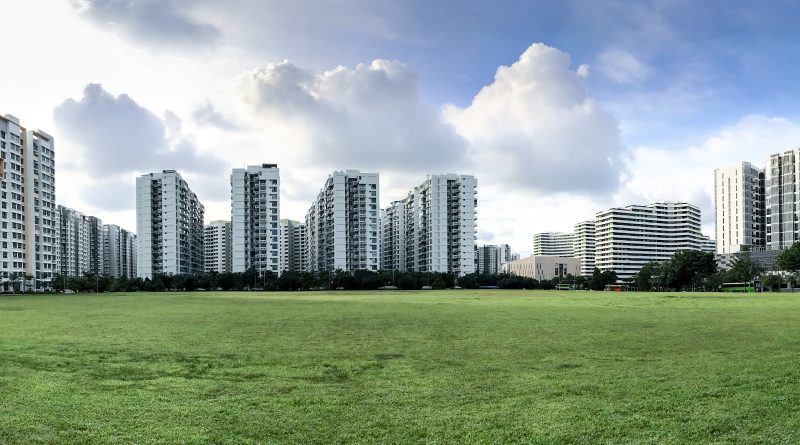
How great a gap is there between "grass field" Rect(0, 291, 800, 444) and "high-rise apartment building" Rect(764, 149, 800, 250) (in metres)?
139

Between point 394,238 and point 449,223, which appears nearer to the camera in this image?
point 449,223

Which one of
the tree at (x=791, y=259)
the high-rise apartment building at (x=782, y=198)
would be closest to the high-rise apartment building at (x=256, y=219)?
the tree at (x=791, y=259)

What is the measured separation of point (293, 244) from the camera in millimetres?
190750

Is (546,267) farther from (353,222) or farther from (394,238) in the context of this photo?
(353,222)

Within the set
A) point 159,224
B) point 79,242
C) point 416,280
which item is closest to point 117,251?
point 79,242

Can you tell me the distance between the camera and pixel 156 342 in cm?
1575

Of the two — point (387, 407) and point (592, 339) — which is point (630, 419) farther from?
point (592, 339)

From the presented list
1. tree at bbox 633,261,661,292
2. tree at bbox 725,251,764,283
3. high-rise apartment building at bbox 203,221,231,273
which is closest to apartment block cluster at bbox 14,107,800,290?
high-rise apartment building at bbox 203,221,231,273

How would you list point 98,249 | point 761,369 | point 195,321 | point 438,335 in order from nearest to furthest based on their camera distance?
point 761,369 < point 438,335 < point 195,321 < point 98,249

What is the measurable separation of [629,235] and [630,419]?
601 feet

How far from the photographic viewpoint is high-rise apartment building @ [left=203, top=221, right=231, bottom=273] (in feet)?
591

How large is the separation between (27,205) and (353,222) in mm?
64080

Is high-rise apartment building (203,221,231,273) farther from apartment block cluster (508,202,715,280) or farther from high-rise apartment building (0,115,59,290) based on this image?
apartment block cluster (508,202,715,280)

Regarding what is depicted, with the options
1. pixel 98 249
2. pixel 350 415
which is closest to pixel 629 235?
pixel 98 249
